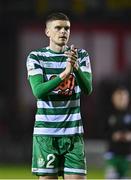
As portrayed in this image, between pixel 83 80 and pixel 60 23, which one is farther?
pixel 60 23

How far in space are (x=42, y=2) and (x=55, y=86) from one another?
14.6 metres

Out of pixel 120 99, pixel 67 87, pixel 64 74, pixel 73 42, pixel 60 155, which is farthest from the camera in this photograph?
pixel 73 42

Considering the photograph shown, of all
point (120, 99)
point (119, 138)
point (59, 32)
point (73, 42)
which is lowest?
point (119, 138)

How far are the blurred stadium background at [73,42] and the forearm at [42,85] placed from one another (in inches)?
547

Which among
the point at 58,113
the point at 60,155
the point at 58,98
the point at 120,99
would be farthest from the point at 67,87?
the point at 120,99

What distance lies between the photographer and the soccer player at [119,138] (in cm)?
1424

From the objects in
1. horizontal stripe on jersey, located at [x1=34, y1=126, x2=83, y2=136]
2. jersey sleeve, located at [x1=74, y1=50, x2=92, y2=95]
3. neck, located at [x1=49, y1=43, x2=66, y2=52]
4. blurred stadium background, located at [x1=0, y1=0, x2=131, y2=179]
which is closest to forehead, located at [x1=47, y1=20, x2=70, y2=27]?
neck, located at [x1=49, y1=43, x2=66, y2=52]

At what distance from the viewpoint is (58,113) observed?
8.76 m

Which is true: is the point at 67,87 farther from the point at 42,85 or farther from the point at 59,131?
the point at 59,131

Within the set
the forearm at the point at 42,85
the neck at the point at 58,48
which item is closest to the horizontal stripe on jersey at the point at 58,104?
the forearm at the point at 42,85

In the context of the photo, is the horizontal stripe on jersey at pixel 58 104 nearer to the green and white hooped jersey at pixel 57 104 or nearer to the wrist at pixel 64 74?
the green and white hooped jersey at pixel 57 104

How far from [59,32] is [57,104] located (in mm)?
609

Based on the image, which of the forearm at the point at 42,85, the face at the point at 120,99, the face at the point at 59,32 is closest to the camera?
the forearm at the point at 42,85

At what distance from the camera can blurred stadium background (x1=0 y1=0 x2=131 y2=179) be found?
2314 centimetres
